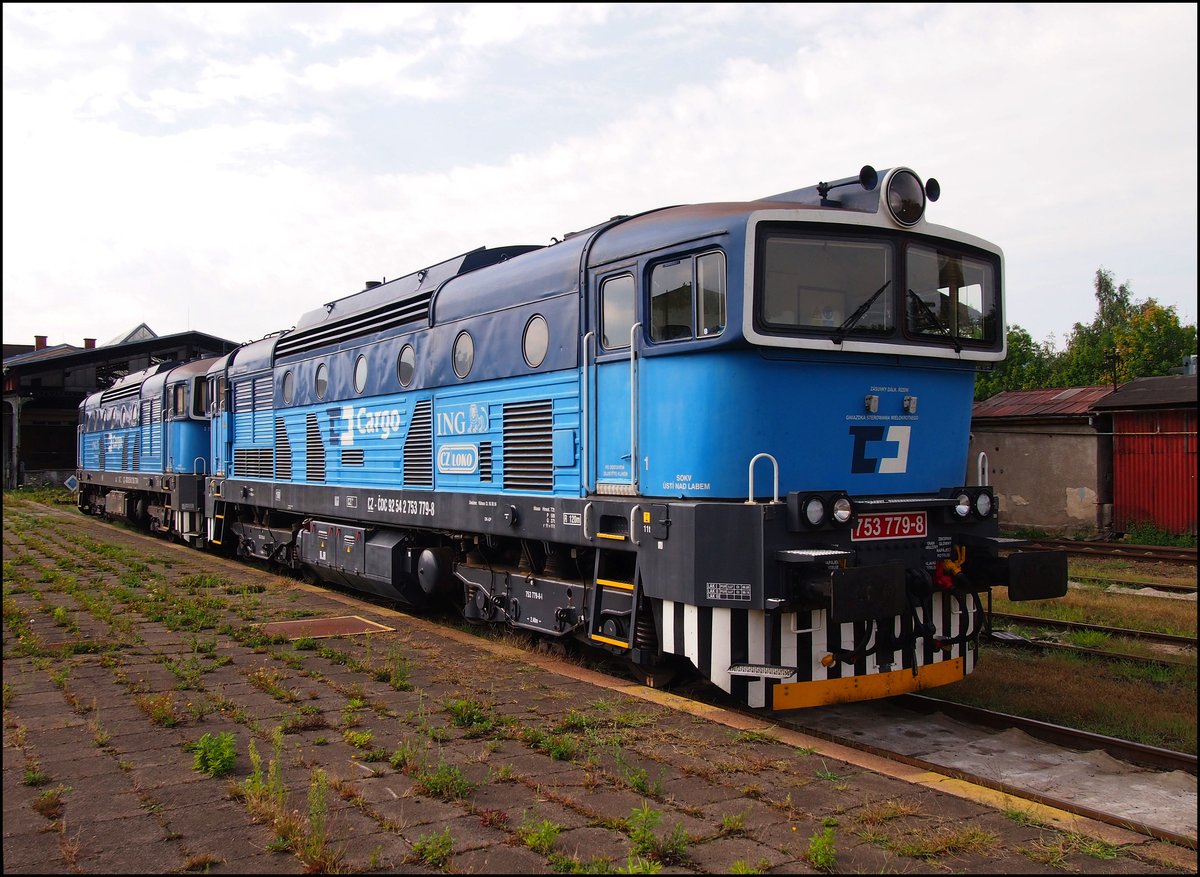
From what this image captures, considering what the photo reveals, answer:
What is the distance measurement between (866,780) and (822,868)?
1.34 m

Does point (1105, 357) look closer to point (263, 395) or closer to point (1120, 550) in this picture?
point (1120, 550)

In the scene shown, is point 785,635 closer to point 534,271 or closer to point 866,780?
point 866,780

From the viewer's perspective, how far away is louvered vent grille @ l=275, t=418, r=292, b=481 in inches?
565

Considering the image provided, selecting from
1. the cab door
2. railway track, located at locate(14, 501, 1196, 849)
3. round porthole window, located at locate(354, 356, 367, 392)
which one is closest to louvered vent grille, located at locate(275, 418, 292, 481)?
round porthole window, located at locate(354, 356, 367, 392)

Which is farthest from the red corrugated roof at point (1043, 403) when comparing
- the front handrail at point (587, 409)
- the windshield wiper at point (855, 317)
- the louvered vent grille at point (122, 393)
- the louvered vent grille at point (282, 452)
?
the louvered vent grille at point (122, 393)

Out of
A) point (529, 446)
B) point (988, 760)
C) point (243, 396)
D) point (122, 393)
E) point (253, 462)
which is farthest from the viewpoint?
point (122, 393)

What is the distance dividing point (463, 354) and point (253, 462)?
778cm

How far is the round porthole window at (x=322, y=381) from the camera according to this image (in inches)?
512

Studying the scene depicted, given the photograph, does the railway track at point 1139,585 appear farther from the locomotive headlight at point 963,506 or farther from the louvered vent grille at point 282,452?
the louvered vent grille at point 282,452

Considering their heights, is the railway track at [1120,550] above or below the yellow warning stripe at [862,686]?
below

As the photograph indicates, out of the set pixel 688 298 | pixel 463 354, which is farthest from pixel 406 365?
pixel 688 298

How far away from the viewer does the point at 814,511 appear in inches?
248

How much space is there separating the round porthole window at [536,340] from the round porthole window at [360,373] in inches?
159

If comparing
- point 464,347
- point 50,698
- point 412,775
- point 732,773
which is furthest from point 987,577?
point 50,698
